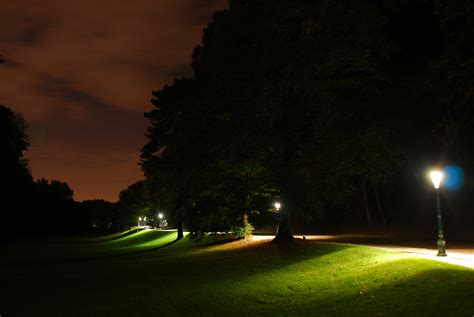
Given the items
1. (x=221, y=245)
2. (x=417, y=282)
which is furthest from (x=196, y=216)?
(x=417, y=282)

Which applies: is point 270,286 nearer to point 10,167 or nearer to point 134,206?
point 10,167

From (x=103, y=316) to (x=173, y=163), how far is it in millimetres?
20651

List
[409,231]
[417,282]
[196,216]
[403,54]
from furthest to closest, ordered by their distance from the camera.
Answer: [409,231], [403,54], [196,216], [417,282]

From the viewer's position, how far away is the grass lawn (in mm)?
13961

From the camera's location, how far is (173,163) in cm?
3619

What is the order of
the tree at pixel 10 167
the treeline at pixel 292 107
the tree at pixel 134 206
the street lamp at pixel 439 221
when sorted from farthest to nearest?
the tree at pixel 134 206 → the tree at pixel 10 167 → the treeline at pixel 292 107 → the street lamp at pixel 439 221

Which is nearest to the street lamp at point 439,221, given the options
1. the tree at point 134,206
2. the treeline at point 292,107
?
the treeline at point 292,107

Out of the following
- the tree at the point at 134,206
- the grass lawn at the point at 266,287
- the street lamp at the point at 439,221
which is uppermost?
the tree at the point at 134,206

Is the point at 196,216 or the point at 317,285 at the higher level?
the point at 196,216

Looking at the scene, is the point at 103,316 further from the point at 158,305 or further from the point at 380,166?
the point at 380,166

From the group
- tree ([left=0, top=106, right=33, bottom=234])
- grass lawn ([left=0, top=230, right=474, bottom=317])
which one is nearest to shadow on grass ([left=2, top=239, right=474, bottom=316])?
grass lawn ([left=0, top=230, right=474, bottom=317])

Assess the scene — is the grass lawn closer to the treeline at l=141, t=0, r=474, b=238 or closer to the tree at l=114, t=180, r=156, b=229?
the treeline at l=141, t=0, r=474, b=238

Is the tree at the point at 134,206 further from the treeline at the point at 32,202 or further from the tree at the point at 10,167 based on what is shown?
the tree at the point at 10,167

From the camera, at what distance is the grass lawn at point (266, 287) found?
Result: 1396 centimetres
